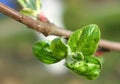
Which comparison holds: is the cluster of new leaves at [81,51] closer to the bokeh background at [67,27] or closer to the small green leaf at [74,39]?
the small green leaf at [74,39]

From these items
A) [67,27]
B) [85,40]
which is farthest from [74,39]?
[67,27]

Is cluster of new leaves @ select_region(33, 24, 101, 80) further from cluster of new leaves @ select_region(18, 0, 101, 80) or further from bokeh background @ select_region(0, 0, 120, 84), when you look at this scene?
bokeh background @ select_region(0, 0, 120, 84)

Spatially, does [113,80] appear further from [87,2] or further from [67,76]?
[87,2]

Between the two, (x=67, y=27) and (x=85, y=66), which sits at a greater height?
(x=85, y=66)

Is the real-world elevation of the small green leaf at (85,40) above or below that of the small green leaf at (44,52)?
above

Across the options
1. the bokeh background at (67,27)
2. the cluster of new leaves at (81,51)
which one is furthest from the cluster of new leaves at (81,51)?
the bokeh background at (67,27)

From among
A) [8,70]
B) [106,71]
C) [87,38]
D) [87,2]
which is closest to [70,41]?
[87,38]

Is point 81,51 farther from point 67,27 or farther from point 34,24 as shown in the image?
point 67,27
